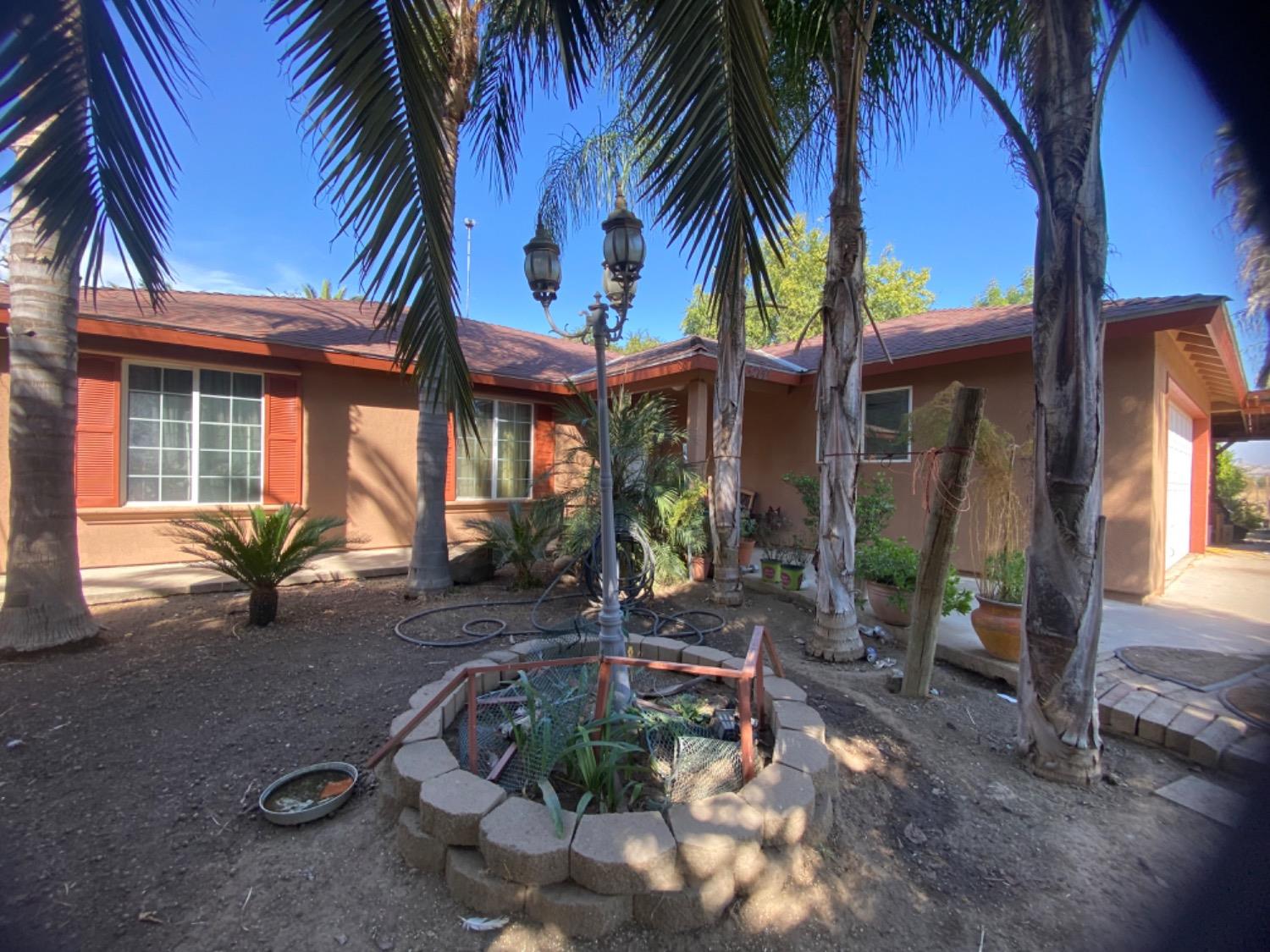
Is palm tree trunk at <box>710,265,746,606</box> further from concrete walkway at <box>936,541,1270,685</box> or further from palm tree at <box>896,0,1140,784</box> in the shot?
palm tree at <box>896,0,1140,784</box>

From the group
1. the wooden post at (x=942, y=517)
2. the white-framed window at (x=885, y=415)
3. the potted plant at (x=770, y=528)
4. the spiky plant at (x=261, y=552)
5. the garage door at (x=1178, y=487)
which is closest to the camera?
the wooden post at (x=942, y=517)

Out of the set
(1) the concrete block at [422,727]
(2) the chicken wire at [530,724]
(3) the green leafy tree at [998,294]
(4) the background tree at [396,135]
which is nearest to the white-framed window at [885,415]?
→ (2) the chicken wire at [530,724]

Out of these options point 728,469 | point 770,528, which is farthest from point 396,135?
point 770,528

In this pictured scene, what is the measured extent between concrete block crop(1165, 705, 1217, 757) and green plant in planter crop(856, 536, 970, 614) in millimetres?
1439

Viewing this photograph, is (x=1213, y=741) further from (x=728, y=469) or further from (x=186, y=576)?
(x=186, y=576)

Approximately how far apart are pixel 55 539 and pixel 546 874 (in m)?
4.63

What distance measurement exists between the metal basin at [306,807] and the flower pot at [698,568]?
461cm

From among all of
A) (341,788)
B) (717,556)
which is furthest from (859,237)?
(341,788)

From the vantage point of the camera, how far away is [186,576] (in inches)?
238

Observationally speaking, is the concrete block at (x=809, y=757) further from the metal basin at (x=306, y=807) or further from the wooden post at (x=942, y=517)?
the metal basin at (x=306, y=807)

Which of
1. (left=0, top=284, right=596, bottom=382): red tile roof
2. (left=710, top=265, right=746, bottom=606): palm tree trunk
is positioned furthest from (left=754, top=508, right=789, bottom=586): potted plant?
(left=0, top=284, right=596, bottom=382): red tile roof

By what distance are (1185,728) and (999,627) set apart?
1.13 metres

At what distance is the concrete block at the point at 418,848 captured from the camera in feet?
6.58

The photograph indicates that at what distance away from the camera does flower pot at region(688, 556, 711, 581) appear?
6750 millimetres
